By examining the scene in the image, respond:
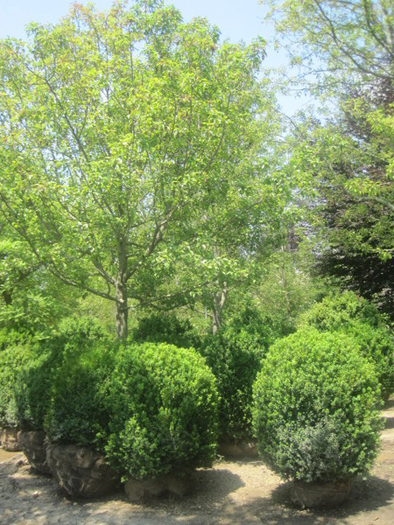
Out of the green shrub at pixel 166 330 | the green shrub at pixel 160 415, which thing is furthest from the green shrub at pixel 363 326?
the green shrub at pixel 160 415

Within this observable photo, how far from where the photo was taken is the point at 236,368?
6.27 metres

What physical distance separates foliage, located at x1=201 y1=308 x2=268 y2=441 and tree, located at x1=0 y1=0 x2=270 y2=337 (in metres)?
1.41

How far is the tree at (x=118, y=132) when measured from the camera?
6617 mm

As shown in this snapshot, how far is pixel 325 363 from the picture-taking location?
4.41m

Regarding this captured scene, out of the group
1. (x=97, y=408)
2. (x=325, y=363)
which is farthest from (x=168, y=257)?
(x=325, y=363)

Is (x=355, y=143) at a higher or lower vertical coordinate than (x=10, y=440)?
higher

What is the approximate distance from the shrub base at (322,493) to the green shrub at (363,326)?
298 cm

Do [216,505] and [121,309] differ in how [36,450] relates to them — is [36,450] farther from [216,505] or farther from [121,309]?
[121,309]

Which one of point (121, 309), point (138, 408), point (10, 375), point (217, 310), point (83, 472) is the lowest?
point (83, 472)

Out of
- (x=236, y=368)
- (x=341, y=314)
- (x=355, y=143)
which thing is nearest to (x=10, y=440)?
(x=236, y=368)

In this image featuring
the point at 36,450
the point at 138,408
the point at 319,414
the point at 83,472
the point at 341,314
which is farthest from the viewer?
the point at 341,314

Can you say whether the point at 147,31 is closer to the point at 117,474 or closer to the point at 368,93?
the point at 117,474

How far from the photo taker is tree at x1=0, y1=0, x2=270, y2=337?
6617 millimetres

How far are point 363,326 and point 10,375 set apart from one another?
220 inches
